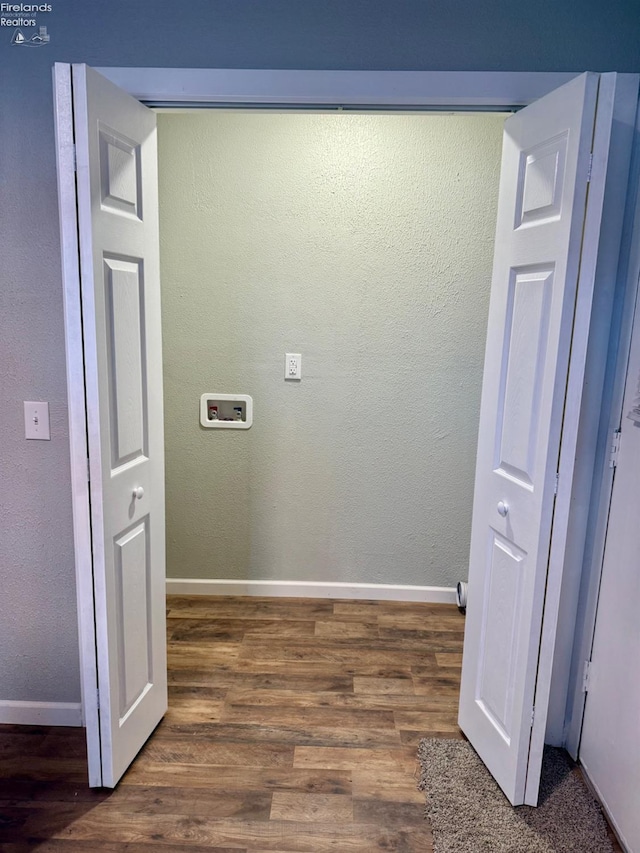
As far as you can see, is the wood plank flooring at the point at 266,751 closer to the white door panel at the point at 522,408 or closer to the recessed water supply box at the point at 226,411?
the white door panel at the point at 522,408

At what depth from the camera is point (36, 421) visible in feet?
6.77

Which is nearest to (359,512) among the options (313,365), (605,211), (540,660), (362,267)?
(313,365)

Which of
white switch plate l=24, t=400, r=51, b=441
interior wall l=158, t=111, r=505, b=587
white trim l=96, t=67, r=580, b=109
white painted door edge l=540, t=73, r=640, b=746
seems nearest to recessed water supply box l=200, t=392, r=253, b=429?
interior wall l=158, t=111, r=505, b=587

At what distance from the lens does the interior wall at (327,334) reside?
2.92 metres

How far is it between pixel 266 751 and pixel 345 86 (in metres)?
2.25

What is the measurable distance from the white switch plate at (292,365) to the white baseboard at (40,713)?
1729 mm

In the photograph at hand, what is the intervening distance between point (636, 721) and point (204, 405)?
7.49ft

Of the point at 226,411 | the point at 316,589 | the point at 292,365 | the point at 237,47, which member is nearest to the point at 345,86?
the point at 237,47

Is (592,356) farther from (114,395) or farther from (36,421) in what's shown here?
(36,421)

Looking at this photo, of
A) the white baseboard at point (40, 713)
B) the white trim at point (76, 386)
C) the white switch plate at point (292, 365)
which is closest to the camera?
the white trim at point (76, 386)

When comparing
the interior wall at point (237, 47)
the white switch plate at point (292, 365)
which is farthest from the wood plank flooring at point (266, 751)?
the interior wall at point (237, 47)

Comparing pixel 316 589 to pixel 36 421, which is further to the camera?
pixel 316 589

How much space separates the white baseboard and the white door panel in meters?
1.48

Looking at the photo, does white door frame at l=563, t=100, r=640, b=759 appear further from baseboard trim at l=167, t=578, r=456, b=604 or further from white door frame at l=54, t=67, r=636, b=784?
baseboard trim at l=167, t=578, r=456, b=604
